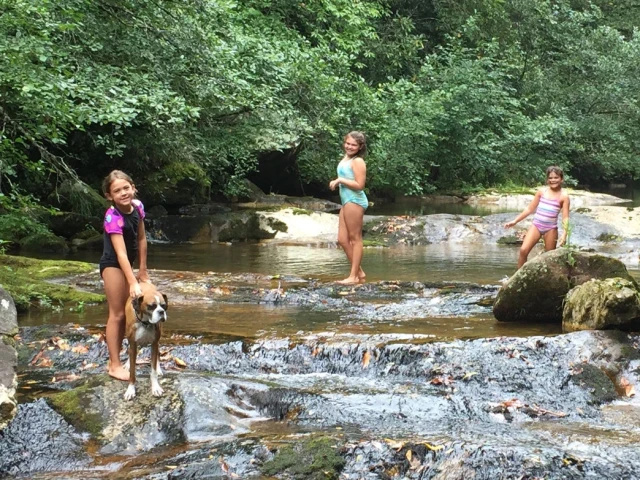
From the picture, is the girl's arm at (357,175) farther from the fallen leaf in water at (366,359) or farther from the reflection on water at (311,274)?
the fallen leaf in water at (366,359)

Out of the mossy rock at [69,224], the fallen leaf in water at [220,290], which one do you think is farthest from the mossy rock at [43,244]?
the fallen leaf in water at [220,290]

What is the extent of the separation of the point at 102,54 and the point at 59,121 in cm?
334

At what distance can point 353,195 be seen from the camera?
8.51 metres

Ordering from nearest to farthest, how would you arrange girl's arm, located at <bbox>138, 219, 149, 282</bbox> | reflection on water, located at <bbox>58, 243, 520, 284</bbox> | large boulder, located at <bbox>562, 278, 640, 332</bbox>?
girl's arm, located at <bbox>138, 219, 149, 282</bbox>, large boulder, located at <bbox>562, 278, 640, 332</bbox>, reflection on water, located at <bbox>58, 243, 520, 284</bbox>

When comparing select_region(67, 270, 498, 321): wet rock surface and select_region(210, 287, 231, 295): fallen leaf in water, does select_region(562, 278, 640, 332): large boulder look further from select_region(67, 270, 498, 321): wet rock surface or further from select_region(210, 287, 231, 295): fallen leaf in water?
select_region(210, 287, 231, 295): fallen leaf in water

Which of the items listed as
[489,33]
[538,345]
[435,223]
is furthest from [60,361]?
[489,33]

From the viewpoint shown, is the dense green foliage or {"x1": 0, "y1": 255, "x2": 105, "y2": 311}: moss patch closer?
{"x1": 0, "y1": 255, "x2": 105, "y2": 311}: moss patch

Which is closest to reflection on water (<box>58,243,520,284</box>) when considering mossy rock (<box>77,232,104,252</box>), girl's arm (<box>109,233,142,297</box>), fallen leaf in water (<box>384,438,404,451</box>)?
mossy rock (<box>77,232,104,252</box>)

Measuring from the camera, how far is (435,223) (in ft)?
54.4

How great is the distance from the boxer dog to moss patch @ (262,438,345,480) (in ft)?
3.49

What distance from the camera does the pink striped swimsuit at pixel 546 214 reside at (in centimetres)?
903

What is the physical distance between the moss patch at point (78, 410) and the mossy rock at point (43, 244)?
8868 millimetres

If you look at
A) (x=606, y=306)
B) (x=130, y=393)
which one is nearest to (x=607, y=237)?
(x=606, y=306)

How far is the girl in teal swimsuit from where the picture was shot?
8219 millimetres
